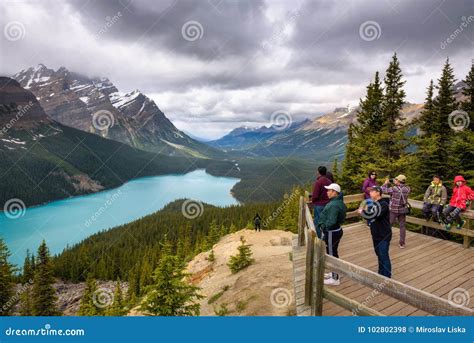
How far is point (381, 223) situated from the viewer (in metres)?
6.96

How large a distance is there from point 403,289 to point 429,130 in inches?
803

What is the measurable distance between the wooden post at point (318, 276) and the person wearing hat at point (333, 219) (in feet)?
4.30

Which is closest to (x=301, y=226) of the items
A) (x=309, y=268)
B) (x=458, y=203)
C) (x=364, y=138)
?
(x=309, y=268)

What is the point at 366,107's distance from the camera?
2645 centimetres

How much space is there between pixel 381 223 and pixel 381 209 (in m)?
0.42

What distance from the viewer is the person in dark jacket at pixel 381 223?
22.2 feet

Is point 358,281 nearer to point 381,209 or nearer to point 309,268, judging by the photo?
point 309,268

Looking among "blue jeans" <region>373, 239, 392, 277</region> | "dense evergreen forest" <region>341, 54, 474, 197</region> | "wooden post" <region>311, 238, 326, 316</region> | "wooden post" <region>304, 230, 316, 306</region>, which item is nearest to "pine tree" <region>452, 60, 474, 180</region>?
"dense evergreen forest" <region>341, 54, 474, 197</region>

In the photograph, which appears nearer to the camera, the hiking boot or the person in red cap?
the hiking boot

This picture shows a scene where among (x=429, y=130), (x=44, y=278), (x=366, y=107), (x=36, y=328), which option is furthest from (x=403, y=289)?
(x=44, y=278)

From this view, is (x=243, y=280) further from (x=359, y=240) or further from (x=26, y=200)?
(x=26, y=200)

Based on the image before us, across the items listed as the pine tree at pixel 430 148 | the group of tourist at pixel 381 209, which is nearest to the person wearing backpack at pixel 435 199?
the group of tourist at pixel 381 209

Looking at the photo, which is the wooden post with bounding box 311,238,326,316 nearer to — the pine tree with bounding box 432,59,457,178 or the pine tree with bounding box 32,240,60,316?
the pine tree with bounding box 432,59,457,178

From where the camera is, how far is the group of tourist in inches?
271
